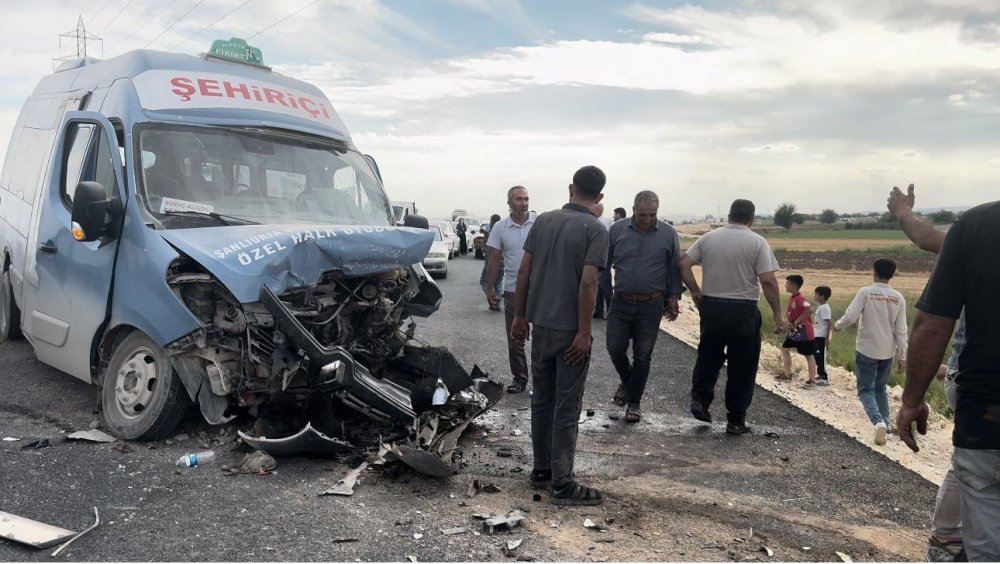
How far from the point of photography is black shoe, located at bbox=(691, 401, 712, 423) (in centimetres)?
664

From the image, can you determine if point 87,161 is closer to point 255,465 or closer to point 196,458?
point 196,458

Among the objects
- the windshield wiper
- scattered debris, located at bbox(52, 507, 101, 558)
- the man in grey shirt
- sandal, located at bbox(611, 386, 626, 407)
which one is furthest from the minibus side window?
the man in grey shirt

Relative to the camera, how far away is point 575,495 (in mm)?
4652

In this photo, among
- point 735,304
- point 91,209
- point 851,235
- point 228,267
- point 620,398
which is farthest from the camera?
point 851,235

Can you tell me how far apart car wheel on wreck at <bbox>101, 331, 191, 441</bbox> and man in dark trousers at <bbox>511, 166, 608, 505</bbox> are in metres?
2.45

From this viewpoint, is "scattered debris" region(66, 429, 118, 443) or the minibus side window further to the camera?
the minibus side window

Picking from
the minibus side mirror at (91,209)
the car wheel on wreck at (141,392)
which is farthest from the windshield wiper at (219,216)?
the car wheel on wreck at (141,392)

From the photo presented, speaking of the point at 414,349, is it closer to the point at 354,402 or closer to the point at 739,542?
the point at 354,402

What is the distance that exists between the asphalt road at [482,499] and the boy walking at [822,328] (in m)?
2.72

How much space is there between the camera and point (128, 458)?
16.3 ft

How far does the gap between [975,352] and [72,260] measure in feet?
19.7

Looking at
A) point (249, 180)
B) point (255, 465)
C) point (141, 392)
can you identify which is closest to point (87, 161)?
point (249, 180)

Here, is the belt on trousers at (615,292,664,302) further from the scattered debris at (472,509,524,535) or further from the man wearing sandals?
the scattered debris at (472,509,524,535)

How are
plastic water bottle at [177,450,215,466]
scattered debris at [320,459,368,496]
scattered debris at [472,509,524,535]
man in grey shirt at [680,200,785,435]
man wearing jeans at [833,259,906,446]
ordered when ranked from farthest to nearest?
man wearing jeans at [833,259,906,446]
man in grey shirt at [680,200,785,435]
plastic water bottle at [177,450,215,466]
scattered debris at [320,459,368,496]
scattered debris at [472,509,524,535]
